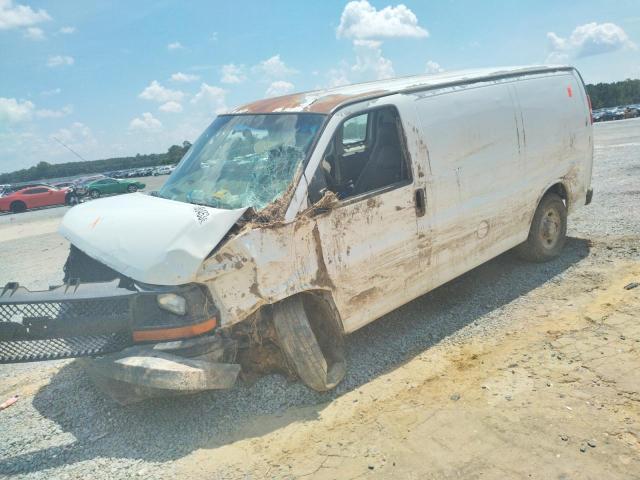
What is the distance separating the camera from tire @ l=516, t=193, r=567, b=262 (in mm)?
5840

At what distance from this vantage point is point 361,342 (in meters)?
4.59

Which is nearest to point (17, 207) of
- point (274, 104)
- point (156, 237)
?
point (274, 104)

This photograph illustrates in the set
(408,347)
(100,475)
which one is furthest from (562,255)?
(100,475)

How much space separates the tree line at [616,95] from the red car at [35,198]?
229 feet

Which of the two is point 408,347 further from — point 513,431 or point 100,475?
point 100,475

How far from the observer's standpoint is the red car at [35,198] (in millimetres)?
27406

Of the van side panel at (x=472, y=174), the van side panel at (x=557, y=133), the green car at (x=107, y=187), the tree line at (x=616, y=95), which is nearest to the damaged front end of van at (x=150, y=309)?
the van side panel at (x=472, y=174)

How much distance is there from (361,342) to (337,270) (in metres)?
1.11

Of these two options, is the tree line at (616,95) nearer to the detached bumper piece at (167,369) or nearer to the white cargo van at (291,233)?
the white cargo van at (291,233)

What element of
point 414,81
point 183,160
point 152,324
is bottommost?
point 152,324

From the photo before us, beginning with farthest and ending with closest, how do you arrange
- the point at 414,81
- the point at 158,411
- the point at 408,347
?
1. the point at 414,81
2. the point at 408,347
3. the point at 158,411

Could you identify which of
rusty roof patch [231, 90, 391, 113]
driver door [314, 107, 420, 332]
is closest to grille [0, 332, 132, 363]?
driver door [314, 107, 420, 332]

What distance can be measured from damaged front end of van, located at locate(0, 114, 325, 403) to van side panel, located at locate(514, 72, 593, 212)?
114 inches

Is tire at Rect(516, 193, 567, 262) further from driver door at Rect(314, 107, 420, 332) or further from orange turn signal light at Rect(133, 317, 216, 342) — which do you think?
orange turn signal light at Rect(133, 317, 216, 342)
